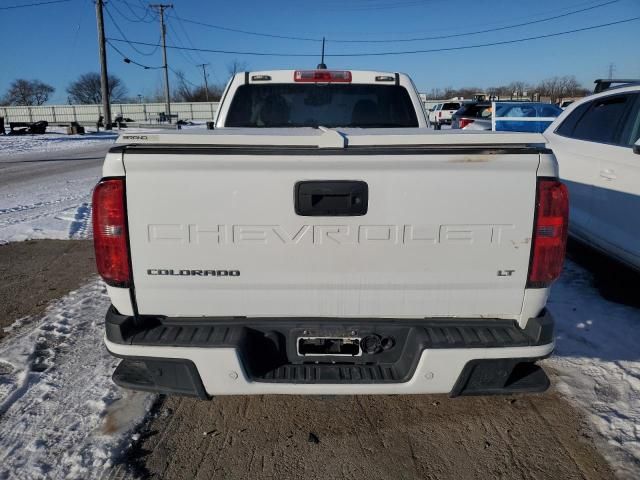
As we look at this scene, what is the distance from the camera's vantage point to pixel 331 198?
224cm

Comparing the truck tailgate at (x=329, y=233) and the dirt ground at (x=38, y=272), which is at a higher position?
the truck tailgate at (x=329, y=233)

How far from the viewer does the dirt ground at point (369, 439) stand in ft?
8.23

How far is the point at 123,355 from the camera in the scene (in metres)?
2.34

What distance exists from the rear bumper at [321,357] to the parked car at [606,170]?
8.76 feet

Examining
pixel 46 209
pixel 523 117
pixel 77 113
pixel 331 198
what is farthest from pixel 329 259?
pixel 77 113

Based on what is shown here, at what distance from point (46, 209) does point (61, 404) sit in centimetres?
712

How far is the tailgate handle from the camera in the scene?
7.29 feet

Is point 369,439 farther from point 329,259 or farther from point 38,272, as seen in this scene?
point 38,272

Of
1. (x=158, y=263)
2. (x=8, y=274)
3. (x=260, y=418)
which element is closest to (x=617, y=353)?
(x=260, y=418)

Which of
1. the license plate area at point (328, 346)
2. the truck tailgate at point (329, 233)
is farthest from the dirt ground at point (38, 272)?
the license plate area at point (328, 346)

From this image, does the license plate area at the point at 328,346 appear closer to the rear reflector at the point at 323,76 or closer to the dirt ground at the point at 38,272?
the rear reflector at the point at 323,76

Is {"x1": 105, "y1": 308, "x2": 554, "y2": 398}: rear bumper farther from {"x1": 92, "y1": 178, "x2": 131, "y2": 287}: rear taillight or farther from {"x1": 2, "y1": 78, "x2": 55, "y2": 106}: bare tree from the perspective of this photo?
{"x1": 2, "y1": 78, "x2": 55, "y2": 106}: bare tree

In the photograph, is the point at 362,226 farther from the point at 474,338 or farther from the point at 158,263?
the point at 158,263

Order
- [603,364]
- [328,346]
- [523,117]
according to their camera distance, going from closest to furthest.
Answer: [328,346], [603,364], [523,117]
